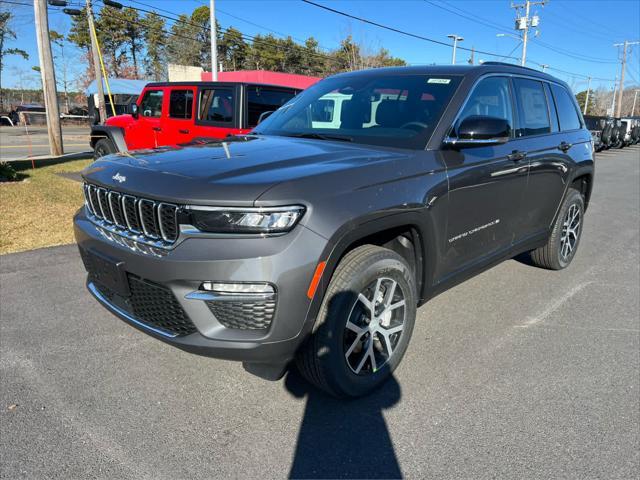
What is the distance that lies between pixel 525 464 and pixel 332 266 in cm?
Answer: 132

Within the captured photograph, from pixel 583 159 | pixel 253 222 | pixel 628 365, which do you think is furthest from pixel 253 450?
pixel 583 159

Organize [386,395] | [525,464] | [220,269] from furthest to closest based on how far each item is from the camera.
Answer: [386,395]
[525,464]
[220,269]

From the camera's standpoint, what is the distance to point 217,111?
7.88 m

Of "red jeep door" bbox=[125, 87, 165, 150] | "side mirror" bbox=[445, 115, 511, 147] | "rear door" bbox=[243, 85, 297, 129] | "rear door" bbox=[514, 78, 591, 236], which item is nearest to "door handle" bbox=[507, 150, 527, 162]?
"rear door" bbox=[514, 78, 591, 236]

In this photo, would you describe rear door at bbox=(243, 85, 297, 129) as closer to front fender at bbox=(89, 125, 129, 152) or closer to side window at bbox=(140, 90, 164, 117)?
side window at bbox=(140, 90, 164, 117)

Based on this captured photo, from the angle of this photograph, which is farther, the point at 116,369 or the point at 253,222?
the point at 116,369

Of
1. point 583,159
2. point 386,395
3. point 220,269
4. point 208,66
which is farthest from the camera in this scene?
point 208,66

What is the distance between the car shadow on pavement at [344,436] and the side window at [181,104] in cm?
651

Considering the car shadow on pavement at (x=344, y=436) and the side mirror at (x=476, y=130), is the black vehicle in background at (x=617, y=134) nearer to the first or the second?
the side mirror at (x=476, y=130)

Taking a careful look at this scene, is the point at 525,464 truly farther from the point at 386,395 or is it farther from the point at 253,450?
the point at 253,450

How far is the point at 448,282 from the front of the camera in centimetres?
322

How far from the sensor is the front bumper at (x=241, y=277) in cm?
209

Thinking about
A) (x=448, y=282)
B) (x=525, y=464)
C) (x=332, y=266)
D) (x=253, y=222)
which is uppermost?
(x=253, y=222)

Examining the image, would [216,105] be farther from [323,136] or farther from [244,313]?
[244,313]
